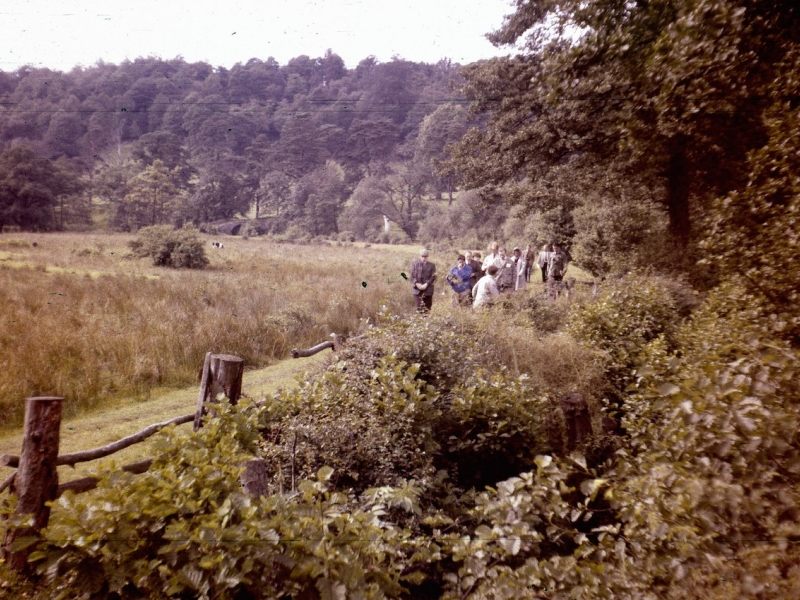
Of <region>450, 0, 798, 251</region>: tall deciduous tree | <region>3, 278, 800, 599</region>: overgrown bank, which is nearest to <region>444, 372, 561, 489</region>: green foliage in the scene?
<region>3, 278, 800, 599</region>: overgrown bank

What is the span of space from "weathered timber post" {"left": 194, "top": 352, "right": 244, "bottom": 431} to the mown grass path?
1.05 ft

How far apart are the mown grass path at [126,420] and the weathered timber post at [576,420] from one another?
293cm

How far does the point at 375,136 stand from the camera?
5891cm

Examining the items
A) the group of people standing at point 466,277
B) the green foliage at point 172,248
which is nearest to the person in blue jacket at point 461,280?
the group of people standing at point 466,277

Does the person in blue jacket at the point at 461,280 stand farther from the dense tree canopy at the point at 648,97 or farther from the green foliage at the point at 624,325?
the dense tree canopy at the point at 648,97

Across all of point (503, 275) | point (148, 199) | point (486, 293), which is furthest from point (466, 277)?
point (148, 199)

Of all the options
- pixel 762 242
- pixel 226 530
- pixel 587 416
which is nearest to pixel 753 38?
pixel 762 242

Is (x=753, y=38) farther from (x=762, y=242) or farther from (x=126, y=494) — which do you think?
(x=126, y=494)

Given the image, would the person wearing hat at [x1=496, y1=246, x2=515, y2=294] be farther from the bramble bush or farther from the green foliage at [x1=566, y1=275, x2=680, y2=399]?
the green foliage at [x1=566, y1=275, x2=680, y2=399]

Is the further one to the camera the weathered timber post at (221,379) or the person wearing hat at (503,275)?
the person wearing hat at (503,275)

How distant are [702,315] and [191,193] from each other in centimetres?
5152

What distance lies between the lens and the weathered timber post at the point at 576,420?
4.75 m

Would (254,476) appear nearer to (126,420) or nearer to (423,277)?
(126,420)

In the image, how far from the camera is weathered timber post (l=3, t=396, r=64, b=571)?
284cm
